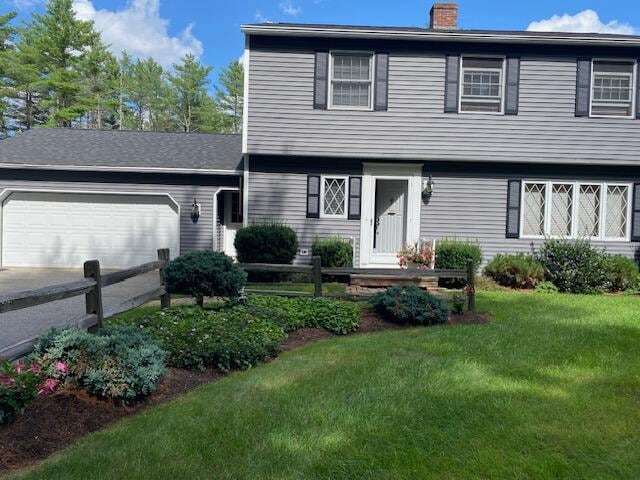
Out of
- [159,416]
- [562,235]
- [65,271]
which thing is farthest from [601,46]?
[65,271]

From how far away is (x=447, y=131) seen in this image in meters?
12.2

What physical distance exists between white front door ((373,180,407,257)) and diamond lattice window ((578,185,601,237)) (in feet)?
14.5

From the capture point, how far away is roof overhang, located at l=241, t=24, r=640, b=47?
11891mm

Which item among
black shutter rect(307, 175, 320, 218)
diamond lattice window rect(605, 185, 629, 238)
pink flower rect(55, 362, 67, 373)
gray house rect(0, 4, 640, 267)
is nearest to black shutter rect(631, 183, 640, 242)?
gray house rect(0, 4, 640, 267)

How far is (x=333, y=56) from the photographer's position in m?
12.2

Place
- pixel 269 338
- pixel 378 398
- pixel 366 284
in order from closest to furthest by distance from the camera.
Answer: pixel 378 398, pixel 269 338, pixel 366 284

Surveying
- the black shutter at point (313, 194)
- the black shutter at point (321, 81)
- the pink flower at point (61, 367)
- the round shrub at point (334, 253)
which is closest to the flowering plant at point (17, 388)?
the pink flower at point (61, 367)

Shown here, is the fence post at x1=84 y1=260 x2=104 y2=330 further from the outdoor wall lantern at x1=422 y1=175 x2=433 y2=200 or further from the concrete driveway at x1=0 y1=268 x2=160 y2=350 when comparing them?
the outdoor wall lantern at x1=422 y1=175 x2=433 y2=200

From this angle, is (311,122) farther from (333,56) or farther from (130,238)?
(130,238)

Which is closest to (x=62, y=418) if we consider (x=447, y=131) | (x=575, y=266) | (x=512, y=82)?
(x=447, y=131)

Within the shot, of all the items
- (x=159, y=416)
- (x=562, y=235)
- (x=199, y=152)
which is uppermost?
(x=199, y=152)

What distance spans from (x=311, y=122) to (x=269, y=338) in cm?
741

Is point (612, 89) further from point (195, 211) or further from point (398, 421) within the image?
point (398, 421)

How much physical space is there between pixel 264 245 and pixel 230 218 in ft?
11.1
